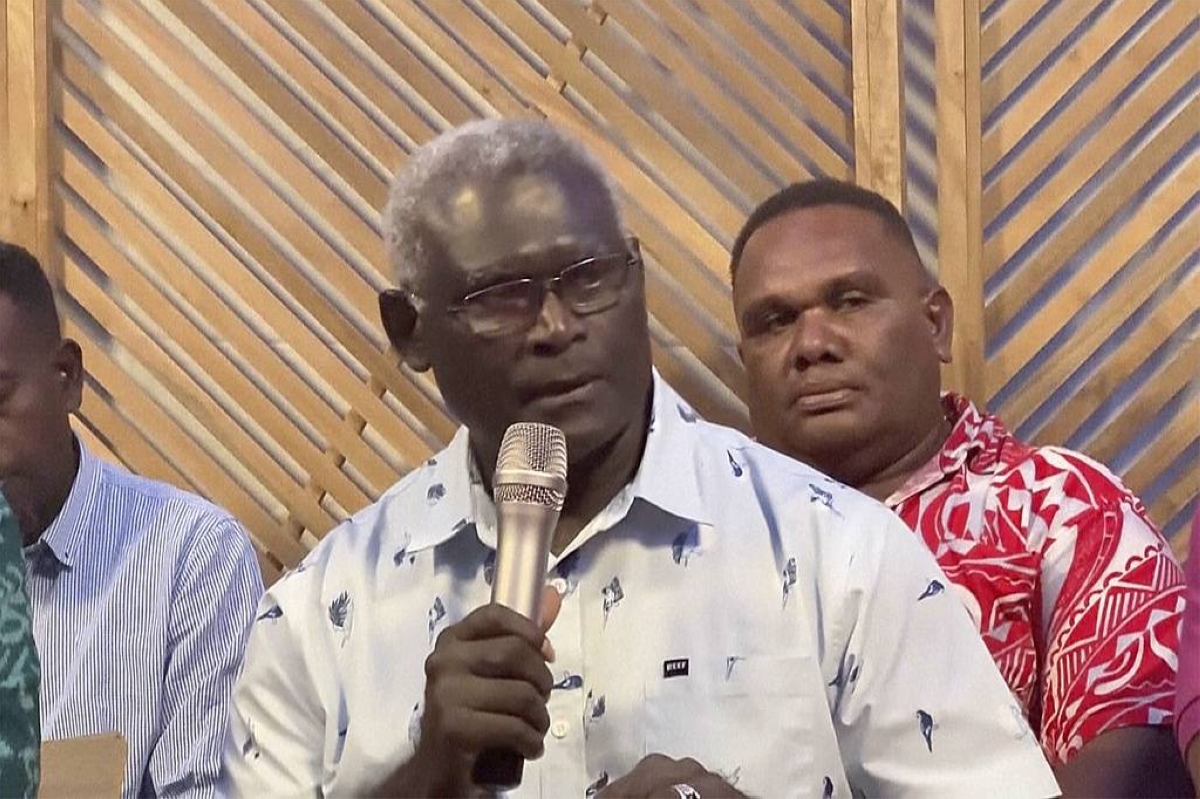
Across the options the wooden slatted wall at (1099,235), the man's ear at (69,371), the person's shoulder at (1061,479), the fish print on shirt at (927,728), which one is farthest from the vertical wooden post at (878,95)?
the fish print on shirt at (927,728)

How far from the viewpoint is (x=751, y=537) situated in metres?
1.57

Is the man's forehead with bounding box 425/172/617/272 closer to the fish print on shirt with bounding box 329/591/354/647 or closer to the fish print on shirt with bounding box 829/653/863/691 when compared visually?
the fish print on shirt with bounding box 329/591/354/647

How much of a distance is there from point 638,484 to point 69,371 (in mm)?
1267

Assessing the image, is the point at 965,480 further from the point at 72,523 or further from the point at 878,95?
the point at 72,523

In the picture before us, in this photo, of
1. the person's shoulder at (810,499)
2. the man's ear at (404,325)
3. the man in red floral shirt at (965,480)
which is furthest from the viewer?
the man in red floral shirt at (965,480)

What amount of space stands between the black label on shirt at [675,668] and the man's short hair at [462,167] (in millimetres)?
395

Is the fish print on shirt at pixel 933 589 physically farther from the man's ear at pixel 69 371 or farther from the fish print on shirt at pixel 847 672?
the man's ear at pixel 69 371

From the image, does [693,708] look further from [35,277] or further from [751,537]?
[35,277]

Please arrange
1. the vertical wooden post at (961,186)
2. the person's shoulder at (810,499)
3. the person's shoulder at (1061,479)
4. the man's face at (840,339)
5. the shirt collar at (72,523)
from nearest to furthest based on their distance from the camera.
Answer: the person's shoulder at (810,499) < the person's shoulder at (1061,479) < the man's face at (840,339) < the shirt collar at (72,523) < the vertical wooden post at (961,186)

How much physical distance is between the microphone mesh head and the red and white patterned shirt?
36.1 inches

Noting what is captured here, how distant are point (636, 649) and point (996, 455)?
2.82ft

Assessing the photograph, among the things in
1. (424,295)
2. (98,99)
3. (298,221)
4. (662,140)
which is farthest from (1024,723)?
(98,99)

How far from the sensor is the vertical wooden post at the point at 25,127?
2885 millimetres

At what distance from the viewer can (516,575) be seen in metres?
1.15
